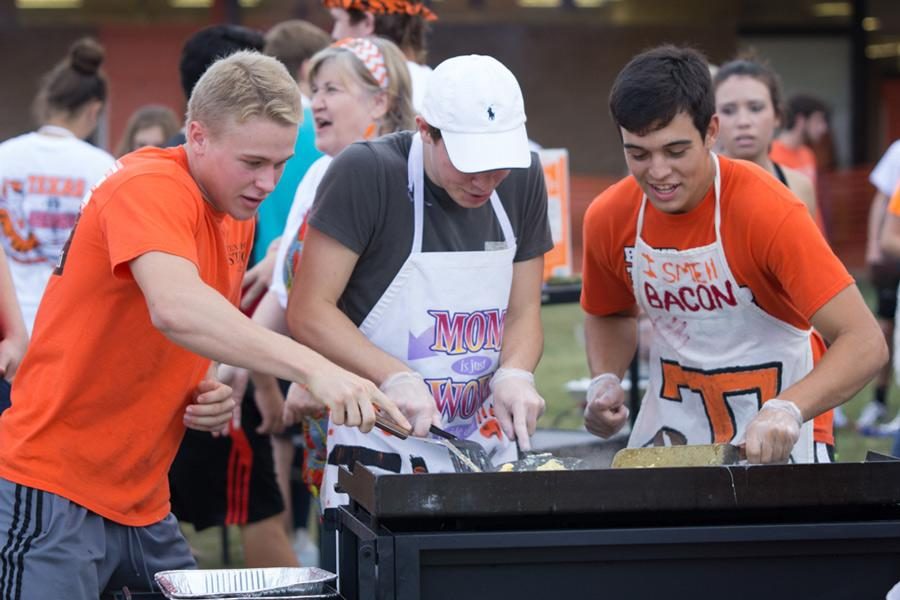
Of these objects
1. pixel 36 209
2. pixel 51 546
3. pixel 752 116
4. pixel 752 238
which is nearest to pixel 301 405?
pixel 51 546

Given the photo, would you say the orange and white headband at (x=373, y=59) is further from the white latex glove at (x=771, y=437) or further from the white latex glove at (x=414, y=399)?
the white latex glove at (x=771, y=437)

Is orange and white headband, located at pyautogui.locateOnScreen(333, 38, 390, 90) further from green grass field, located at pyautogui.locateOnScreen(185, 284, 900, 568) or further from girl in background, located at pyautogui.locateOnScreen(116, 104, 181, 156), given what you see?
girl in background, located at pyautogui.locateOnScreen(116, 104, 181, 156)

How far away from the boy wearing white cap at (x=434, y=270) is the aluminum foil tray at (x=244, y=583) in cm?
48

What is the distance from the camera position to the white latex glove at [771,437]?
104 inches

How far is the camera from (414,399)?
2.71 metres

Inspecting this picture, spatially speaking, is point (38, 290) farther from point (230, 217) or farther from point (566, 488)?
point (566, 488)

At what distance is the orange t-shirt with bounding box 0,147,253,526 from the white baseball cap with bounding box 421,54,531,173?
1.67 ft

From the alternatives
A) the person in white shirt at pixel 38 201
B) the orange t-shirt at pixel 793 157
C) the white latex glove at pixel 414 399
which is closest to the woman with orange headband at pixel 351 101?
the white latex glove at pixel 414 399

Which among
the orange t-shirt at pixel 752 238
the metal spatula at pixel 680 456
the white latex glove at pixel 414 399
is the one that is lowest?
the metal spatula at pixel 680 456

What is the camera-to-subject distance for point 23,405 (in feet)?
8.43

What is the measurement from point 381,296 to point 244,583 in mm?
782

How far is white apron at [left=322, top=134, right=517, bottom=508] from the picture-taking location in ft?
9.50

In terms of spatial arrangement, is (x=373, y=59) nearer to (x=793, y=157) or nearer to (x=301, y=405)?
(x=301, y=405)

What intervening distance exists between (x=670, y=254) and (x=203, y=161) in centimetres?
110
